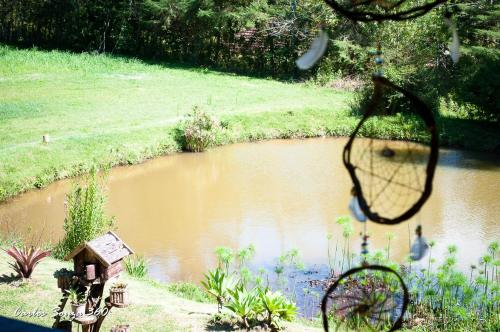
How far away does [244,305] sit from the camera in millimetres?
4137

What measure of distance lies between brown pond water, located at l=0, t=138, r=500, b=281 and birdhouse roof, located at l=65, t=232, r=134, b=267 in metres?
3.01

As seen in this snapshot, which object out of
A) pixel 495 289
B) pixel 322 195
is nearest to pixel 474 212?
pixel 322 195

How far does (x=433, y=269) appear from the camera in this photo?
6438mm

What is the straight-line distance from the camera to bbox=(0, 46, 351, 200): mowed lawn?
9.86 meters

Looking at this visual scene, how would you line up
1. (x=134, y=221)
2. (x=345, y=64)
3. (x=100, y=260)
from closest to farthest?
(x=100, y=260) → (x=134, y=221) → (x=345, y=64)

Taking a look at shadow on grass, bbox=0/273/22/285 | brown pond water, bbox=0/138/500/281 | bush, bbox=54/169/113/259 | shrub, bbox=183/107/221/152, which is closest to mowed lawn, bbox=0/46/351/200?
shrub, bbox=183/107/221/152

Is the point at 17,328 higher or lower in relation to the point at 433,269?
higher

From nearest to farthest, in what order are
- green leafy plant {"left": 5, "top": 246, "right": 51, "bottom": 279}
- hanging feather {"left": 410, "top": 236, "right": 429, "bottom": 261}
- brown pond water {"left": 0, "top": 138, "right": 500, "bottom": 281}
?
hanging feather {"left": 410, "top": 236, "right": 429, "bottom": 261}
green leafy plant {"left": 5, "top": 246, "right": 51, "bottom": 279}
brown pond water {"left": 0, "top": 138, "right": 500, "bottom": 281}

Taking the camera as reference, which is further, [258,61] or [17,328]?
[258,61]

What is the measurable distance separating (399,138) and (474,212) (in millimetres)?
3585

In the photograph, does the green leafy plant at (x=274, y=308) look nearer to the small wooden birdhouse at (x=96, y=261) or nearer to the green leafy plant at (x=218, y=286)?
the green leafy plant at (x=218, y=286)

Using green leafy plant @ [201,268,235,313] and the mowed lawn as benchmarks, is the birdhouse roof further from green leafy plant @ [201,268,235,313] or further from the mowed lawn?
the mowed lawn

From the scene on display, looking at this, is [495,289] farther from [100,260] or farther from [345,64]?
[345,64]

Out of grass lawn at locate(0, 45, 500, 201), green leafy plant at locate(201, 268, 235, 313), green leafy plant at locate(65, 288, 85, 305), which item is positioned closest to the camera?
green leafy plant at locate(65, 288, 85, 305)
